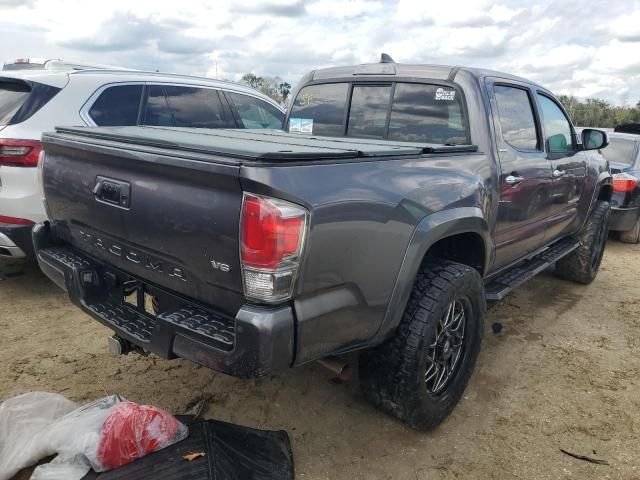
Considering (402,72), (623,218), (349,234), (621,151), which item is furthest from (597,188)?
(349,234)

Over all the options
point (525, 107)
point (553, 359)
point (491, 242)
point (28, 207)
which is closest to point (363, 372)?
point (491, 242)

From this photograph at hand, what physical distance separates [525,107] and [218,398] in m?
2.92

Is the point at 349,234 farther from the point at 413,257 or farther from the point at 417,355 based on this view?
the point at 417,355

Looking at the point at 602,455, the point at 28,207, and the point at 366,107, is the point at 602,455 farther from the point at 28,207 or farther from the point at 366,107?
the point at 28,207

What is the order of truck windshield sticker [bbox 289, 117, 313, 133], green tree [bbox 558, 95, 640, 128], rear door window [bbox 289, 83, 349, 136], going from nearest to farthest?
1. rear door window [bbox 289, 83, 349, 136]
2. truck windshield sticker [bbox 289, 117, 313, 133]
3. green tree [bbox 558, 95, 640, 128]

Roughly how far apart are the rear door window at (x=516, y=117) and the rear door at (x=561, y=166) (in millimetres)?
198

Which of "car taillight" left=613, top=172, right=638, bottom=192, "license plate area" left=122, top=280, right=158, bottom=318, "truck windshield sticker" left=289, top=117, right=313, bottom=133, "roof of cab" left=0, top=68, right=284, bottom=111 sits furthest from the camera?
"car taillight" left=613, top=172, right=638, bottom=192

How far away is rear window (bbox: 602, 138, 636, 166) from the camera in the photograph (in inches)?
287

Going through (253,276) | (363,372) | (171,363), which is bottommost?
(171,363)

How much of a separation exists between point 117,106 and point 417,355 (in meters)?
3.57

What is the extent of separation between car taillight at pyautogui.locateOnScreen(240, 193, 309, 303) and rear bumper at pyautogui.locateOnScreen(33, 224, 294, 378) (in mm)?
84

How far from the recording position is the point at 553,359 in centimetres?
368

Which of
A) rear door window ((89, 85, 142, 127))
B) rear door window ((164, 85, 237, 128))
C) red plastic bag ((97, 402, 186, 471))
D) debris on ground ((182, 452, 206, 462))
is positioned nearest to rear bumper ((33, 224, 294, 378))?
red plastic bag ((97, 402, 186, 471))

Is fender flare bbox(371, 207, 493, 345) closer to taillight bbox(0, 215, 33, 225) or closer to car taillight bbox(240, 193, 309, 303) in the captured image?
car taillight bbox(240, 193, 309, 303)
